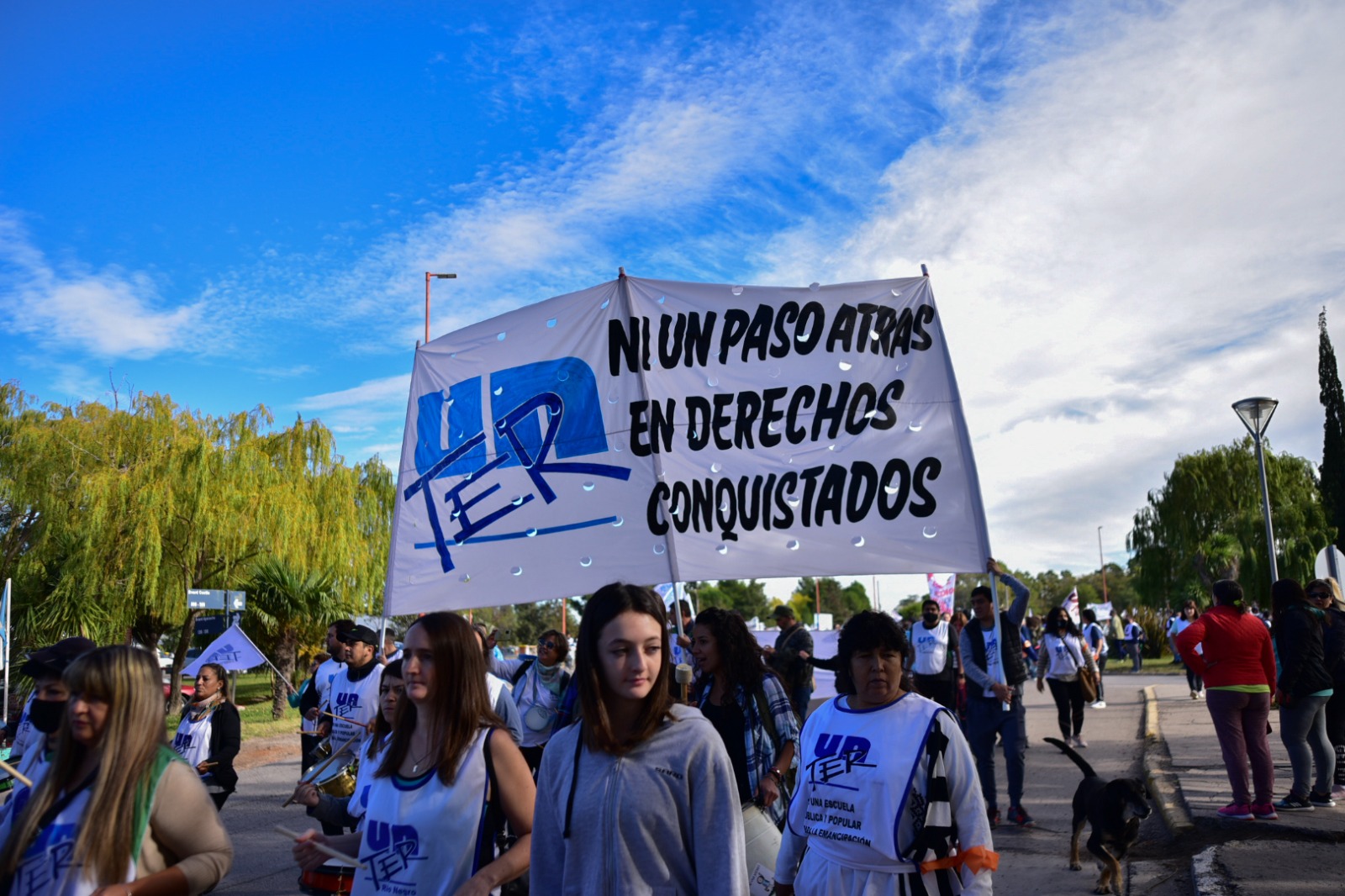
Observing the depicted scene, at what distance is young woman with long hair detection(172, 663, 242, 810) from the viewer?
22.1ft

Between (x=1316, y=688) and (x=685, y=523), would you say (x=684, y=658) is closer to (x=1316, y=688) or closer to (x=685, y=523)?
(x=685, y=523)

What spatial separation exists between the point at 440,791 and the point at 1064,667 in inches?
432

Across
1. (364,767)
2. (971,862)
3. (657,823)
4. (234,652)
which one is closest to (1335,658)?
(971,862)

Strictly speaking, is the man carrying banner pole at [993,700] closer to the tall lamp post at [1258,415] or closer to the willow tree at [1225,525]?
the tall lamp post at [1258,415]

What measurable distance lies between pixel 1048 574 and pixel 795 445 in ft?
414

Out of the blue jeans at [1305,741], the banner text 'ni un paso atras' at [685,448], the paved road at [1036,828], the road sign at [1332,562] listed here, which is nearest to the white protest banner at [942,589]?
the paved road at [1036,828]

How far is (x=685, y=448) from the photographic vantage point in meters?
5.67

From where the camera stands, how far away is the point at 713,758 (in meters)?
2.49

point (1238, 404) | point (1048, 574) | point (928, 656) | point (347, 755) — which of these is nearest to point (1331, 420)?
point (1238, 404)

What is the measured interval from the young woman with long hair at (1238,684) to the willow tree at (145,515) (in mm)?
19908

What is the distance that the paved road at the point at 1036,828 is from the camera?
22.2ft

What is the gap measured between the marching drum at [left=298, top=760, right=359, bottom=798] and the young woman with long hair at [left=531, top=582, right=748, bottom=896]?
76.4 inches

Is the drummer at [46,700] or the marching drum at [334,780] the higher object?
the drummer at [46,700]

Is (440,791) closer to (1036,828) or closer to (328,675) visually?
(328,675)
